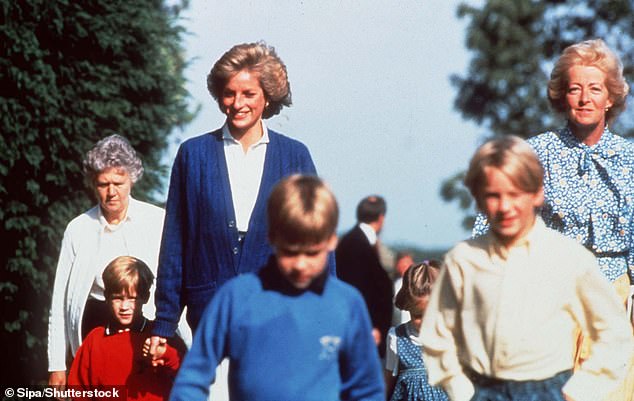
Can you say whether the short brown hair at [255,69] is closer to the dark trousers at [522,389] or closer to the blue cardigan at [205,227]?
the blue cardigan at [205,227]

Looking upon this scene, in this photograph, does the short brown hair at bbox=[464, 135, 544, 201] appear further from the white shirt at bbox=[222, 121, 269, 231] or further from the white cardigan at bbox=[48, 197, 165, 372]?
the white cardigan at bbox=[48, 197, 165, 372]

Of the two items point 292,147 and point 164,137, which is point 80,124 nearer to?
point 164,137

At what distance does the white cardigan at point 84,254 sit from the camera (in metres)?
8.52

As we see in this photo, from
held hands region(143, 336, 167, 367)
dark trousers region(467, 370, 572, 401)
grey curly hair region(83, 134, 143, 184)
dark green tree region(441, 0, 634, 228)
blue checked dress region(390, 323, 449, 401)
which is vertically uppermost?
dark green tree region(441, 0, 634, 228)

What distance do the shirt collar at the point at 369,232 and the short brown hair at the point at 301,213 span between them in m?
8.20

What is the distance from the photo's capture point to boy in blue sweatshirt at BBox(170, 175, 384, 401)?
507cm

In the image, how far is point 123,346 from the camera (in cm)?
811

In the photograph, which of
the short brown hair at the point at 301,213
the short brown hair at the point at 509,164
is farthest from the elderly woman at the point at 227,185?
the short brown hair at the point at 301,213

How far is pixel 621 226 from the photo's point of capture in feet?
22.4

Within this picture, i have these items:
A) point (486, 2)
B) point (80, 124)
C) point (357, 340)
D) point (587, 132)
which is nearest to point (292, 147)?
point (587, 132)

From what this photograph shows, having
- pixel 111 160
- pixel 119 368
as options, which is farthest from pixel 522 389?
pixel 111 160

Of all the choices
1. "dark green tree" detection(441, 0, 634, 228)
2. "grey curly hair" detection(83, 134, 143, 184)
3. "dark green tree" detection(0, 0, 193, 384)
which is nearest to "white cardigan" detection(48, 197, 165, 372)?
"grey curly hair" detection(83, 134, 143, 184)

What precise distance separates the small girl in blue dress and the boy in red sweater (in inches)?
45.8

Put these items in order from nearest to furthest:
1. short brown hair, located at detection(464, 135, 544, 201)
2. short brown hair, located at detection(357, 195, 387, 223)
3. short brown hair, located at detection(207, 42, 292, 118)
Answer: short brown hair, located at detection(464, 135, 544, 201), short brown hair, located at detection(207, 42, 292, 118), short brown hair, located at detection(357, 195, 387, 223)
